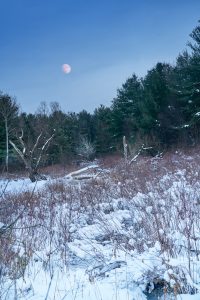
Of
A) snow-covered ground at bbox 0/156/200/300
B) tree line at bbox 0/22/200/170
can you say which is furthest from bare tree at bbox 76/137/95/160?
snow-covered ground at bbox 0/156/200/300

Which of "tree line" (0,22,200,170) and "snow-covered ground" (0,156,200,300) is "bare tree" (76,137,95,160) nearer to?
"tree line" (0,22,200,170)

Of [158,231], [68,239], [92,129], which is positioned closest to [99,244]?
[68,239]

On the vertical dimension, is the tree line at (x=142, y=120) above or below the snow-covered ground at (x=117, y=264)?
above

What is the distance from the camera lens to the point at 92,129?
4581cm

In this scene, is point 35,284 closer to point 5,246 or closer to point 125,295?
point 5,246

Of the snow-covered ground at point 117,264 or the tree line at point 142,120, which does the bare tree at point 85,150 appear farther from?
the snow-covered ground at point 117,264

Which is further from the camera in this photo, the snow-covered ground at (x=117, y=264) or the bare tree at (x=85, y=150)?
the bare tree at (x=85, y=150)

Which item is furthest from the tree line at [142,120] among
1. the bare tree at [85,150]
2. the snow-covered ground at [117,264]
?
the snow-covered ground at [117,264]

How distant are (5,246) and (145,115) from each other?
977 inches

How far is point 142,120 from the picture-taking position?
2836 cm

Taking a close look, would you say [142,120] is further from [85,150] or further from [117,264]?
[117,264]

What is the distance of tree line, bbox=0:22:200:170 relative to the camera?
24.8 meters

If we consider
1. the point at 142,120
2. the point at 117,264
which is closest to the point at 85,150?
the point at 142,120

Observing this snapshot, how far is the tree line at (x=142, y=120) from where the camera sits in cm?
2477
